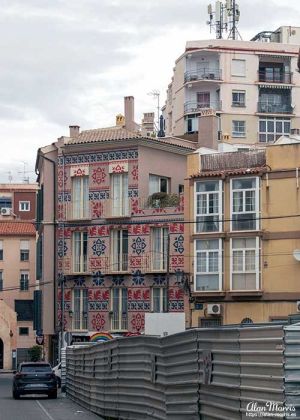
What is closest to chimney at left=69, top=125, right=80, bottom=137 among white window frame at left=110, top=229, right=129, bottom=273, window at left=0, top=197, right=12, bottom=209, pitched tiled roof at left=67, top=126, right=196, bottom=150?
pitched tiled roof at left=67, top=126, right=196, bottom=150

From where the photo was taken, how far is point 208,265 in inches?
2128

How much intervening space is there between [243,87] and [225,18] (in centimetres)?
965

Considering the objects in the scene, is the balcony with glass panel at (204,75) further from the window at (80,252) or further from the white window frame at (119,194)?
the window at (80,252)

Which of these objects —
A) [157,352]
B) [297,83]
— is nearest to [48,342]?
[297,83]

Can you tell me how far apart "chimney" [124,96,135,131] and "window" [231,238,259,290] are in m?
16.5

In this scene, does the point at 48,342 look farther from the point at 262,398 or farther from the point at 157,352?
the point at 262,398

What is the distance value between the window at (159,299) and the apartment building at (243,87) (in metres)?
33.3

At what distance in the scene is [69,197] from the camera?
63844 millimetres

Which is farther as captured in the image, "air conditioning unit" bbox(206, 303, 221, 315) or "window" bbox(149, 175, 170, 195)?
"window" bbox(149, 175, 170, 195)

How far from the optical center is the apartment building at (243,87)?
91.7 m

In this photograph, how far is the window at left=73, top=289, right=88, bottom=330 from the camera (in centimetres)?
6194

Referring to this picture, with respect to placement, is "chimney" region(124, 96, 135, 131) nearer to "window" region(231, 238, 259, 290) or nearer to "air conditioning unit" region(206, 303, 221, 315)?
"window" region(231, 238, 259, 290)

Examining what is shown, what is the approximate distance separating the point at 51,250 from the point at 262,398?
1998 inches

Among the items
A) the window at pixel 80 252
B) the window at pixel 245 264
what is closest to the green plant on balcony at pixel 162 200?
the window at pixel 80 252
